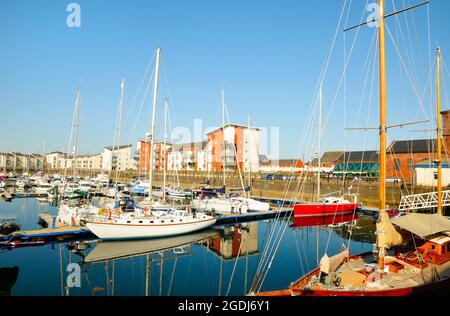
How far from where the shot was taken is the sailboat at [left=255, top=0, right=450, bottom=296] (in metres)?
9.73

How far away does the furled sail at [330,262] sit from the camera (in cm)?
1025

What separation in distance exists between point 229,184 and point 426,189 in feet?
Result: 131

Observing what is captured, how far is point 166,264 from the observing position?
2003 cm

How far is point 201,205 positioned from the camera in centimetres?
4000

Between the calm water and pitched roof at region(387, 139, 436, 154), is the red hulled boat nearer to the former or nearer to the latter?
the calm water

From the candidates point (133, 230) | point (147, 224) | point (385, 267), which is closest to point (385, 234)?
point (385, 267)

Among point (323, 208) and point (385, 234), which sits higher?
point (385, 234)

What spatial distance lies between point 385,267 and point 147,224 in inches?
760

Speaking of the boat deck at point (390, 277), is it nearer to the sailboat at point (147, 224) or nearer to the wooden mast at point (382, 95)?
the wooden mast at point (382, 95)

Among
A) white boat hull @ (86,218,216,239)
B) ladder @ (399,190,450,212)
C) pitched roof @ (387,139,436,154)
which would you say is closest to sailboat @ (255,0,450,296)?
white boat hull @ (86,218,216,239)

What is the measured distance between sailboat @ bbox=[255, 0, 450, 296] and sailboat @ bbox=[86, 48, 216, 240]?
17155mm

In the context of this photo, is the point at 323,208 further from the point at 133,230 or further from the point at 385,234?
the point at 385,234
